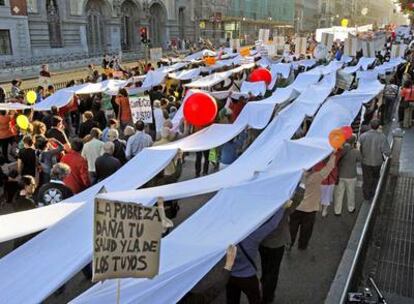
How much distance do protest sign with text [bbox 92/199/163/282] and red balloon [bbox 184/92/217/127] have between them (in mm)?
5094

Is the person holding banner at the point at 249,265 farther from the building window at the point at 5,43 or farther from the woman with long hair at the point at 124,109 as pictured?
the building window at the point at 5,43

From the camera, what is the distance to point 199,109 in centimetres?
820

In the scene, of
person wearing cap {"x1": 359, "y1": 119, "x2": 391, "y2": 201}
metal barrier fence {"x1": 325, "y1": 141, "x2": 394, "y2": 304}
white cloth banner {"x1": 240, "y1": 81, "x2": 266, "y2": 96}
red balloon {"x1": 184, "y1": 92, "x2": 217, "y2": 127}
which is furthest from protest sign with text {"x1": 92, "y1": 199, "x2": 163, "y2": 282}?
white cloth banner {"x1": 240, "y1": 81, "x2": 266, "y2": 96}

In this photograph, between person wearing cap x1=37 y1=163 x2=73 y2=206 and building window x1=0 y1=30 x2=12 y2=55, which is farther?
building window x1=0 y1=30 x2=12 y2=55


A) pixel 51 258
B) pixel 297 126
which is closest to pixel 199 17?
pixel 297 126

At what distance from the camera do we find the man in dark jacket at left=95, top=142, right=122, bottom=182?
687 centimetres

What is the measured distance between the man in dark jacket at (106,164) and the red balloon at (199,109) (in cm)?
193

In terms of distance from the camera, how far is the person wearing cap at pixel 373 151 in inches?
298

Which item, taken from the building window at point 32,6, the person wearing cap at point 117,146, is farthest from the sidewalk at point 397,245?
the building window at point 32,6

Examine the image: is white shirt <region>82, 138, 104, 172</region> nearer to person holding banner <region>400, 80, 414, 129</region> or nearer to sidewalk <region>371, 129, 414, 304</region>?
sidewalk <region>371, 129, 414, 304</region>

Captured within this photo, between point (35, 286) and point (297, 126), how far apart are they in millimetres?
6070

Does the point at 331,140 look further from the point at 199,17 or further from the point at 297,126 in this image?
the point at 199,17

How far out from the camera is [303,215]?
620 centimetres

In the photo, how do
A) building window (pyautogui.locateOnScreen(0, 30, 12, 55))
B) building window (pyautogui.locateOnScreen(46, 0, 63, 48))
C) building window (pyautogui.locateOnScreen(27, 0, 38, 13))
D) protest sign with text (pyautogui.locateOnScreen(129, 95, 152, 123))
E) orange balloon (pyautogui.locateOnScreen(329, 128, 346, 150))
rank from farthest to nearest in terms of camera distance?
building window (pyautogui.locateOnScreen(46, 0, 63, 48)) → building window (pyautogui.locateOnScreen(27, 0, 38, 13)) → building window (pyautogui.locateOnScreen(0, 30, 12, 55)) → protest sign with text (pyautogui.locateOnScreen(129, 95, 152, 123)) → orange balloon (pyautogui.locateOnScreen(329, 128, 346, 150))
